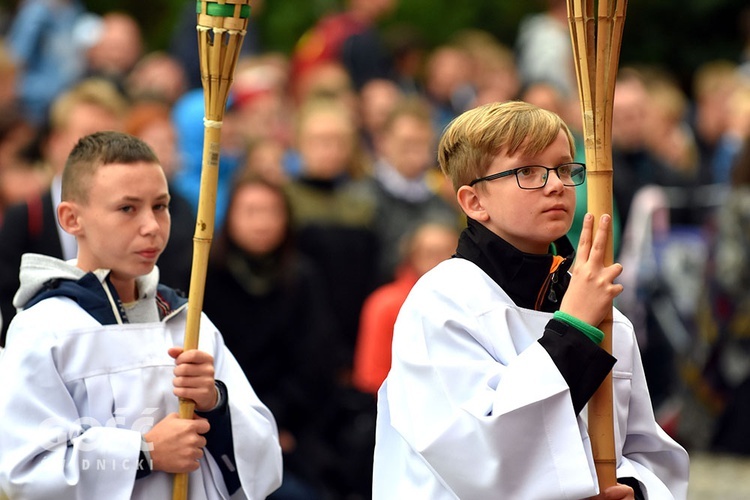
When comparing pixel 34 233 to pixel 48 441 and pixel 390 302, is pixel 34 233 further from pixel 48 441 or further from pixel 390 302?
pixel 48 441

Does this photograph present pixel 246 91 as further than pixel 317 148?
Yes

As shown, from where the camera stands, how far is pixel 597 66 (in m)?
4.21

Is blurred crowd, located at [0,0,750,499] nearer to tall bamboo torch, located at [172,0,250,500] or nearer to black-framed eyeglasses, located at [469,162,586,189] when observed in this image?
tall bamboo torch, located at [172,0,250,500]

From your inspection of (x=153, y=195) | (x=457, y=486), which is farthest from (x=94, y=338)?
(x=457, y=486)

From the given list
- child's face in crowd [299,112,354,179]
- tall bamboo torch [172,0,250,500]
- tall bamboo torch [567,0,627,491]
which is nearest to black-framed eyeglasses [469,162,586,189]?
tall bamboo torch [567,0,627,491]

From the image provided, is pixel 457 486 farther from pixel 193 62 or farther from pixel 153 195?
pixel 193 62

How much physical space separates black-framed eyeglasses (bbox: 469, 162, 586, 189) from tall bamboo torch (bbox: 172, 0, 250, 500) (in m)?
0.94

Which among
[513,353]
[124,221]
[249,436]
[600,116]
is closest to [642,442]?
[513,353]

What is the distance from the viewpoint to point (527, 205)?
4.24m

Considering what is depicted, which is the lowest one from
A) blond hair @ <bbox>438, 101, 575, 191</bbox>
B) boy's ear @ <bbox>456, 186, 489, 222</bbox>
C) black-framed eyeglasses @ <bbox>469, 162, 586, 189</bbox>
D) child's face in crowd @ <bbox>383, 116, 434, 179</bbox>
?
child's face in crowd @ <bbox>383, 116, 434, 179</bbox>

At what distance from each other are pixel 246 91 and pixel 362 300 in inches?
93.0

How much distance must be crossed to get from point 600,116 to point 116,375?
1.71 meters

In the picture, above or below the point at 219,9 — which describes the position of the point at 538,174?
below

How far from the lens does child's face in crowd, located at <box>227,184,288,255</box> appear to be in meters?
7.66
